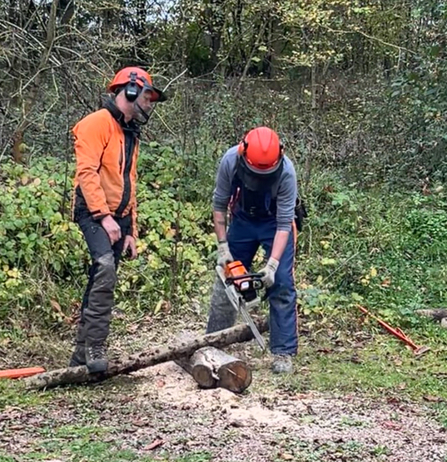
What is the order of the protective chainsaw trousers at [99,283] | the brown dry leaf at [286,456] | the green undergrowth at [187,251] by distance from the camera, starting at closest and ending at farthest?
1. the brown dry leaf at [286,456]
2. the protective chainsaw trousers at [99,283]
3. the green undergrowth at [187,251]

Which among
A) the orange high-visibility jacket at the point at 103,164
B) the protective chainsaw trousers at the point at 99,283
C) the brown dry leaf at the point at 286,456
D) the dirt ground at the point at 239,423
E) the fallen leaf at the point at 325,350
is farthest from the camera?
the fallen leaf at the point at 325,350

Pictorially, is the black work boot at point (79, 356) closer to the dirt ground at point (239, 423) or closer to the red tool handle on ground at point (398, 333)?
the dirt ground at point (239, 423)

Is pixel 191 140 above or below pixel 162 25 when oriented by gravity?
below

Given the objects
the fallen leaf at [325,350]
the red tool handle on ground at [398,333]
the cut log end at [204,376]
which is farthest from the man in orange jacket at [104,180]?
the red tool handle on ground at [398,333]

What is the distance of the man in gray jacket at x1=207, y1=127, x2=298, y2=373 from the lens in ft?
15.5

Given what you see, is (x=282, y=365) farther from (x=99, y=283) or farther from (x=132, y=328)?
(x=132, y=328)

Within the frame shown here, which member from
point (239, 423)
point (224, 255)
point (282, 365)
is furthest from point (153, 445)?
point (224, 255)

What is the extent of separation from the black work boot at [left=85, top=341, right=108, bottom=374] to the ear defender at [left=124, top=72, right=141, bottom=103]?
166 centimetres

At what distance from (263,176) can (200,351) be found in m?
1.31

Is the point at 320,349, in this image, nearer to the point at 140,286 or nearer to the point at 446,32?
the point at 140,286

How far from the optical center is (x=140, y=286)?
21.7 feet

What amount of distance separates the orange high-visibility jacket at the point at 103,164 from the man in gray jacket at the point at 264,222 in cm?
72

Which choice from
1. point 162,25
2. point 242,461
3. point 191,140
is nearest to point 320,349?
point 242,461

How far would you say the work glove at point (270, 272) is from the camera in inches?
188
